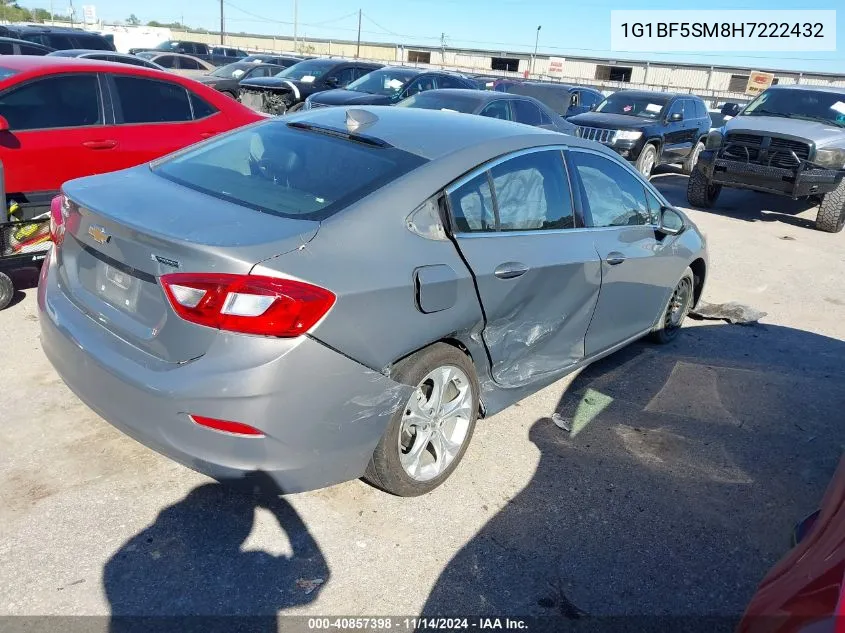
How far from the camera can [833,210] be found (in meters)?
9.98

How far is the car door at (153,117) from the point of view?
19.7 ft

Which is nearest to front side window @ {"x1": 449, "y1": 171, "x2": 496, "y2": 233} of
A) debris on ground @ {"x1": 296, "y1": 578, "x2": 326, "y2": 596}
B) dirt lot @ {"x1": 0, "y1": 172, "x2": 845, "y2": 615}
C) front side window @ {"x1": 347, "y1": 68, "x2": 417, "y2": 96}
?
dirt lot @ {"x1": 0, "y1": 172, "x2": 845, "y2": 615}

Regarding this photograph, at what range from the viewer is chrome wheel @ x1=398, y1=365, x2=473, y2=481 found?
3.06 metres

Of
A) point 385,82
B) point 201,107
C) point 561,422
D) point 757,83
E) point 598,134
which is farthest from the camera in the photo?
point 757,83

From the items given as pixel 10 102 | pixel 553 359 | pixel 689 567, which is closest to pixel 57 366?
pixel 553 359

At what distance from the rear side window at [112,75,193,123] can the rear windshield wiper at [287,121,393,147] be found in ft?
10.2

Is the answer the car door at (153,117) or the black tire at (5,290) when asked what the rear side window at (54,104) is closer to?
the car door at (153,117)

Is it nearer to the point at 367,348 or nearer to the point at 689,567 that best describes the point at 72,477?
the point at 367,348

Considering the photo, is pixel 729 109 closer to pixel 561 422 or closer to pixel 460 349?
pixel 561 422

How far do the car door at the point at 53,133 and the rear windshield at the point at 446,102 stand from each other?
5146 mm

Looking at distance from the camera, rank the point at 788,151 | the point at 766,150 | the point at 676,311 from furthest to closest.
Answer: the point at 766,150 < the point at 788,151 < the point at 676,311

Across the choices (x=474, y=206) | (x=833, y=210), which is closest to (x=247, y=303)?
(x=474, y=206)

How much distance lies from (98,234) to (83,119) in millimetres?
3618

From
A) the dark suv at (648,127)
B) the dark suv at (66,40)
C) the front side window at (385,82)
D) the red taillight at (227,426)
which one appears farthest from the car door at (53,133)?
the dark suv at (66,40)
